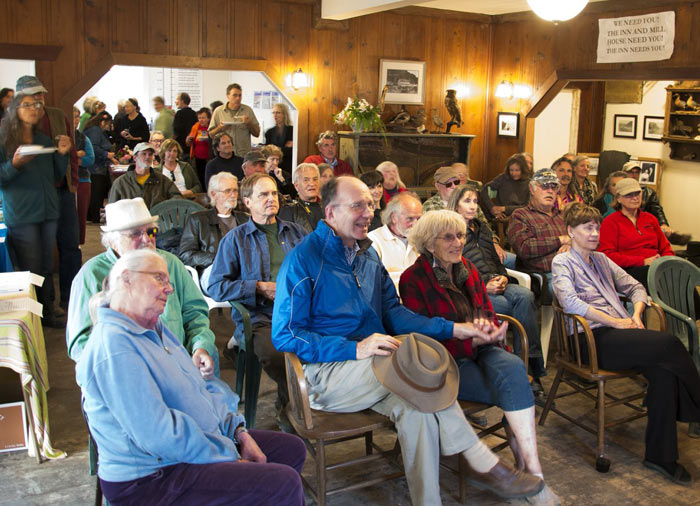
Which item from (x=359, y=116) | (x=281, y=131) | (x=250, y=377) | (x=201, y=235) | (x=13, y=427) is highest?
(x=359, y=116)

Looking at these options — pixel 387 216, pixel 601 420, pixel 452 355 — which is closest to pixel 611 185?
pixel 387 216

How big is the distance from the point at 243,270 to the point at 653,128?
757 centimetres

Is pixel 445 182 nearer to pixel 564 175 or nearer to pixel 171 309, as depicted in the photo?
pixel 564 175

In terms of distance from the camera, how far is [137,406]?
1915mm

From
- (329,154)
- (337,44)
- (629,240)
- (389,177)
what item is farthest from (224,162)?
(629,240)

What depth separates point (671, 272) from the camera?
12.6 ft

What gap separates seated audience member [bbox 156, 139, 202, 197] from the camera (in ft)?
20.5

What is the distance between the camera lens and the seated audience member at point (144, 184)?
5.29m

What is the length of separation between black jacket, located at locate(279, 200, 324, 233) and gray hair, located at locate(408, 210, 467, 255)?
159 centimetres

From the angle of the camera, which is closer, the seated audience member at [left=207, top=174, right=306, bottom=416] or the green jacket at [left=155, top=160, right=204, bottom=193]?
the seated audience member at [left=207, top=174, right=306, bottom=416]

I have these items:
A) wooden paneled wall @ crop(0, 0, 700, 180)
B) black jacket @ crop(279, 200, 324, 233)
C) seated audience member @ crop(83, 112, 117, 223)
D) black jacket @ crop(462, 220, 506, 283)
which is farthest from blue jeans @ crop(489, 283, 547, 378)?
seated audience member @ crop(83, 112, 117, 223)

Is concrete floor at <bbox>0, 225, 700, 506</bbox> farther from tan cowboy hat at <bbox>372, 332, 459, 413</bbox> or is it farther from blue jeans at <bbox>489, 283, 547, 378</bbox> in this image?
tan cowboy hat at <bbox>372, 332, 459, 413</bbox>

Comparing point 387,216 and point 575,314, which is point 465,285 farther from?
point 387,216

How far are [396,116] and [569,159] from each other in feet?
8.64
